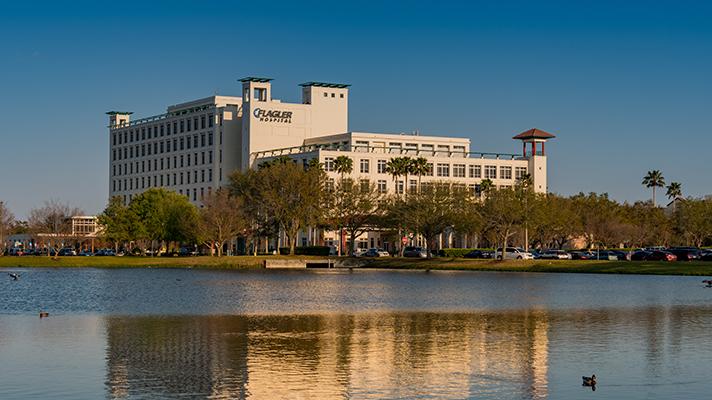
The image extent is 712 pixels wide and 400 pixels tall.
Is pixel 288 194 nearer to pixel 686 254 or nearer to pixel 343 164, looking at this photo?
pixel 343 164

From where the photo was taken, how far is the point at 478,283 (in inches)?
3792

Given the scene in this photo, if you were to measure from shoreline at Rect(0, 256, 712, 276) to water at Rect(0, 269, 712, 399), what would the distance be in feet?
153

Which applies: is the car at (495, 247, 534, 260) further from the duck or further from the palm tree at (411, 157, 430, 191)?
the duck

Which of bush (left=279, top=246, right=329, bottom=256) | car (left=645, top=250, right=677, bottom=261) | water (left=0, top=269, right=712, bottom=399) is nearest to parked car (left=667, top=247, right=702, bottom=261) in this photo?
car (left=645, top=250, right=677, bottom=261)

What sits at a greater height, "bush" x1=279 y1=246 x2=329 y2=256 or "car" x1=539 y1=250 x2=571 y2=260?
"bush" x1=279 y1=246 x2=329 y2=256

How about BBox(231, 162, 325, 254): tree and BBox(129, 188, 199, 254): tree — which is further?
BBox(129, 188, 199, 254): tree

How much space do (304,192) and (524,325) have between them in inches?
4434

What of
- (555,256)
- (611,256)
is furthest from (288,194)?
(611,256)

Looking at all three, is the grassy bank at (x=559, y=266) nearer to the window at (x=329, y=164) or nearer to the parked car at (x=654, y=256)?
the parked car at (x=654, y=256)

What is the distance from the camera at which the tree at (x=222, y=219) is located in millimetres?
157500

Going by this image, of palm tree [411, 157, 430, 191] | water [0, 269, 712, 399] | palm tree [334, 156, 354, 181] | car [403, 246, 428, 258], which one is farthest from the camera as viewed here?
palm tree [334, 156, 354, 181]

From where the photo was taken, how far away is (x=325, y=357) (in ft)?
119

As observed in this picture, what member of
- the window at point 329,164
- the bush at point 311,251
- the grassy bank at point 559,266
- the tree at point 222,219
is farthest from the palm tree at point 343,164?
the grassy bank at point 559,266

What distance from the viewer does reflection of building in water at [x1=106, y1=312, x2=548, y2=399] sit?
2978cm
